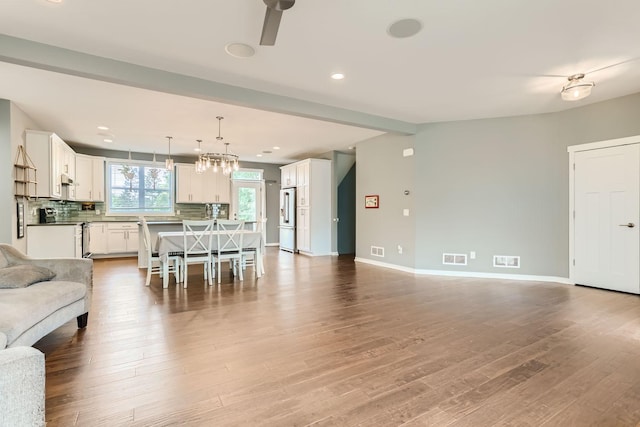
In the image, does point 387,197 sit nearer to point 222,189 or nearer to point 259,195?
point 259,195

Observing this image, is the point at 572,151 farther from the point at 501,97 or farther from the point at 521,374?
the point at 521,374

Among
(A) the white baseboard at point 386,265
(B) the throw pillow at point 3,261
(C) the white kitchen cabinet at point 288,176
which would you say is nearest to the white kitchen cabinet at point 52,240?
(B) the throw pillow at point 3,261

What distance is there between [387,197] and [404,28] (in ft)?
12.8

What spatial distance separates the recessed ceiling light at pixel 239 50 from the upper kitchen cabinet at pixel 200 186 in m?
5.93

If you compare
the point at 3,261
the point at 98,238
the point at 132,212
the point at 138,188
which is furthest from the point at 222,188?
the point at 3,261

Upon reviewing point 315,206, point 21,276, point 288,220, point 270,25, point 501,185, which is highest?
point 270,25

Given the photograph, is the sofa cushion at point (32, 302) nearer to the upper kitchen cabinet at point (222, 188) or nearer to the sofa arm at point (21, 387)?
the sofa arm at point (21, 387)

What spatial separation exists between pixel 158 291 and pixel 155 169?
16.3 ft

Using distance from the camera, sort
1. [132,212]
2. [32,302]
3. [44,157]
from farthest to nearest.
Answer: [132,212]
[44,157]
[32,302]

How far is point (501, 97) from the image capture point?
4.17 meters

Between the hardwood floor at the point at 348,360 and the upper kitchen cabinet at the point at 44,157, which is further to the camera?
the upper kitchen cabinet at the point at 44,157

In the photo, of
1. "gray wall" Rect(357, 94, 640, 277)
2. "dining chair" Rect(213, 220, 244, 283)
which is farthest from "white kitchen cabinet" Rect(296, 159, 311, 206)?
"dining chair" Rect(213, 220, 244, 283)

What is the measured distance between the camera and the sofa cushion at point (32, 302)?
186cm

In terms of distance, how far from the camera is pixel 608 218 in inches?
169
